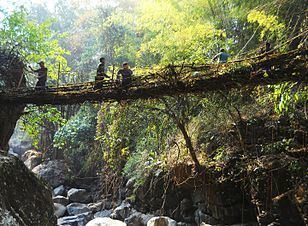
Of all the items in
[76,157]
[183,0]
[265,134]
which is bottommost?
[265,134]

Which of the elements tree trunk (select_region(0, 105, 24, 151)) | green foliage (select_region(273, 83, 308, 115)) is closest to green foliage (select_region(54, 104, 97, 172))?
tree trunk (select_region(0, 105, 24, 151))

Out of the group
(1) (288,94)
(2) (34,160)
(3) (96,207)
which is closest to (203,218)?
(1) (288,94)

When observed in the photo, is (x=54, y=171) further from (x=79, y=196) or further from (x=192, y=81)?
(x=192, y=81)

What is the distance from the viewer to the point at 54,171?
14734 millimetres

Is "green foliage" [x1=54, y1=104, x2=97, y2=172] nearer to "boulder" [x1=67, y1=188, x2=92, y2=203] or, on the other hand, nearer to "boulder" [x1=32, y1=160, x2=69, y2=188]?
"boulder" [x1=32, y1=160, x2=69, y2=188]

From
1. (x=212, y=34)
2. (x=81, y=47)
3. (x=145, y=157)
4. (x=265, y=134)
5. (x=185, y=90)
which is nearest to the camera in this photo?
(x=185, y=90)

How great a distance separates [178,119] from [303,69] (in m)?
2.49

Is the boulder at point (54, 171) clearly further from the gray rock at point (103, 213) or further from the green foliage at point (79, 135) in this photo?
the gray rock at point (103, 213)

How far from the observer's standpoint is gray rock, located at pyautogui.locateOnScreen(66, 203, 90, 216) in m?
11.4

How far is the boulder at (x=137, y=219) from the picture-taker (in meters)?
9.01

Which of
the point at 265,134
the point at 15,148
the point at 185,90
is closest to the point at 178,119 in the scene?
the point at 185,90

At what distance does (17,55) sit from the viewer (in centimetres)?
823

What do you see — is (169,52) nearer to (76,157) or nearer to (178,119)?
(178,119)

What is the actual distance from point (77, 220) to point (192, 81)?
7.37 m
